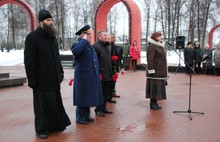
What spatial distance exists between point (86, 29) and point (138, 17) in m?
11.4

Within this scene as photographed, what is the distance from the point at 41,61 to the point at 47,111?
76cm

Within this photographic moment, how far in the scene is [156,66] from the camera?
6.07 meters

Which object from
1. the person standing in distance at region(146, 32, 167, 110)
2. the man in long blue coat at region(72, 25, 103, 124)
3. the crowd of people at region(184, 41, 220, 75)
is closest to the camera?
the man in long blue coat at region(72, 25, 103, 124)

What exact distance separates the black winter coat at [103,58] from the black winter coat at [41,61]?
4.37 feet

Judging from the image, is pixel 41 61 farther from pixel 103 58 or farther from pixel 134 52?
pixel 134 52

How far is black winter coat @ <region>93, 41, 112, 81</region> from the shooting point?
5.55m

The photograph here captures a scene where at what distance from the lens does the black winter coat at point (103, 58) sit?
5.55m

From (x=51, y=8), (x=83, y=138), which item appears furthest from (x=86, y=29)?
(x=51, y=8)

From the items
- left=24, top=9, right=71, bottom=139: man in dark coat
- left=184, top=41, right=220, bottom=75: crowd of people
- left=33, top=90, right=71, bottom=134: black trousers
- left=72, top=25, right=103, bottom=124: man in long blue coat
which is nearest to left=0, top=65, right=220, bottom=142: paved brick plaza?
left=33, top=90, right=71, bottom=134: black trousers

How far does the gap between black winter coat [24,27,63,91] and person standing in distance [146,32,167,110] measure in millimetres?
2341

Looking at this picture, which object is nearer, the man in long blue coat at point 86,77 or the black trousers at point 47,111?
the black trousers at point 47,111

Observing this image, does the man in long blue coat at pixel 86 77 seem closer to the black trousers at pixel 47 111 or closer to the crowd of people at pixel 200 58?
the black trousers at pixel 47 111

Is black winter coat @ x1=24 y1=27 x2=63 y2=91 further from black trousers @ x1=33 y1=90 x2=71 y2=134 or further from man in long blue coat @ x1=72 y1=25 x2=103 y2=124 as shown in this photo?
man in long blue coat @ x1=72 y1=25 x2=103 y2=124

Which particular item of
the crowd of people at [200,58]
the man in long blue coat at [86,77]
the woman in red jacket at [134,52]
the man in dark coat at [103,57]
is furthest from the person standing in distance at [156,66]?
the woman in red jacket at [134,52]
